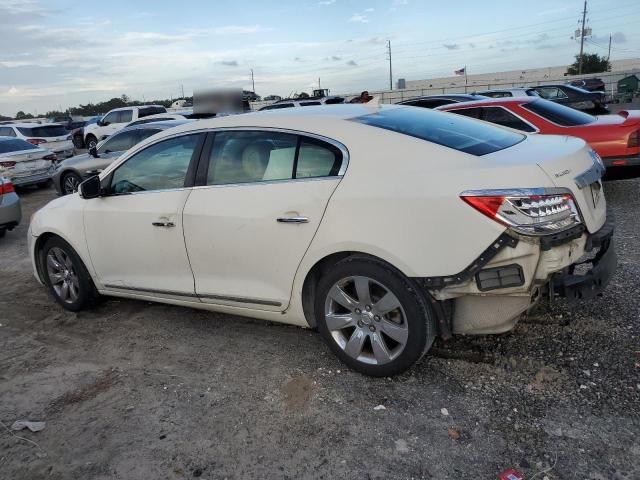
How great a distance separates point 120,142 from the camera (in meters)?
10.9

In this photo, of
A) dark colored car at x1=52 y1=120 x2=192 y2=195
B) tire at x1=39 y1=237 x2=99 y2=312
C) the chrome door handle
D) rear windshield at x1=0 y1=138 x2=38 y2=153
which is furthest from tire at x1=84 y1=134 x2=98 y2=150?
the chrome door handle

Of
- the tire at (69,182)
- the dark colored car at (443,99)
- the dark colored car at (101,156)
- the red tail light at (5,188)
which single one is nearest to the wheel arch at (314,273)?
the red tail light at (5,188)

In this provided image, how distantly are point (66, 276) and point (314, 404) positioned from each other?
9.70 feet

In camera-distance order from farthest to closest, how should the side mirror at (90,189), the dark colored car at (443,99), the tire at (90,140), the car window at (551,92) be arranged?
the tire at (90,140) → the car window at (551,92) → the dark colored car at (443,99) → the side mirror at (90,189)

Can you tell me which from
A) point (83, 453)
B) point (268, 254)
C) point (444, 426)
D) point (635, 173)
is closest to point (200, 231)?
point (268, 254)

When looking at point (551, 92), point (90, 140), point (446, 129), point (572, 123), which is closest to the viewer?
point (446, 129)

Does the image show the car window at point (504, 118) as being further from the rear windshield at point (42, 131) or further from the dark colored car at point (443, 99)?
the rear windshield at point (42, 131)

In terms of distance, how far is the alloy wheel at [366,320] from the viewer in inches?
119

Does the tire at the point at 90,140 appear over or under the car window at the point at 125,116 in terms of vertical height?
under

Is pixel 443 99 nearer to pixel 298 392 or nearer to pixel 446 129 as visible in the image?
pixel 446 129

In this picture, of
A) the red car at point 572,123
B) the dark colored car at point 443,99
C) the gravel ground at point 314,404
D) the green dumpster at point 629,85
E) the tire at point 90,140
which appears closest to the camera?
the gravel ground at point 314,404

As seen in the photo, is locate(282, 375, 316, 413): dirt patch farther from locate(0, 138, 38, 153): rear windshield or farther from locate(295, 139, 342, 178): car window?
locate(0, 138, 38, 153): rear windshield

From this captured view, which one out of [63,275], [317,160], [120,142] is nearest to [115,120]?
[120,142]

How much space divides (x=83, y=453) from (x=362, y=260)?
6.09ft
